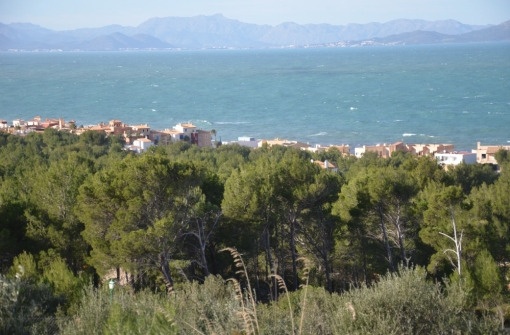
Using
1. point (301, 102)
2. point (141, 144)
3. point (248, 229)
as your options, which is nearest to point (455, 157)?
point (141, 144)

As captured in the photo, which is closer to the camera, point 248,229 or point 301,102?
point 248,229

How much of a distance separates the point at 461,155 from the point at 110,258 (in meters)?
23.5

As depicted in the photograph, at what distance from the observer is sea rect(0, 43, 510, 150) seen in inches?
1964

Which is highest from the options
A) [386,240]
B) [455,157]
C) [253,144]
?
[386,240]

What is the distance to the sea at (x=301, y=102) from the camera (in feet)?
164

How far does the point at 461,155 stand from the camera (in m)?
31.1

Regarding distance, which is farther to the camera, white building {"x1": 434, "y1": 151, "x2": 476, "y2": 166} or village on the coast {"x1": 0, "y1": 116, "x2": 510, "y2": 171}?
village on the coast {"x1": 0, "y1": 116, "x2": 510, "y2": 171}

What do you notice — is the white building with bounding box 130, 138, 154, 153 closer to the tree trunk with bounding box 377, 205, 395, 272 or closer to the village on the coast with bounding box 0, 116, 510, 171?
the village on the coast with bounding box 0, 116, 510, 171

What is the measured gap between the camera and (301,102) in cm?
6825

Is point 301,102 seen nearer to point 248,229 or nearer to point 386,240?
point 386,240

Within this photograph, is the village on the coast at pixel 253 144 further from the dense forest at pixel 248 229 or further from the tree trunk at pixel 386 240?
the tree trunk at pixel 386 240

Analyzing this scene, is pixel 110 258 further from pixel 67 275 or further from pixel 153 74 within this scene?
pixel 153 74

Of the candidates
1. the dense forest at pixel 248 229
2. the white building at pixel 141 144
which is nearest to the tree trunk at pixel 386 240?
the dense forest at pixel 248 229

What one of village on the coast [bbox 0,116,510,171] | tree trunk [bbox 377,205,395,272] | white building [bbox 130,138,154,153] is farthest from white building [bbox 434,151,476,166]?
tree trunk [bbox 377,205,395,272]
